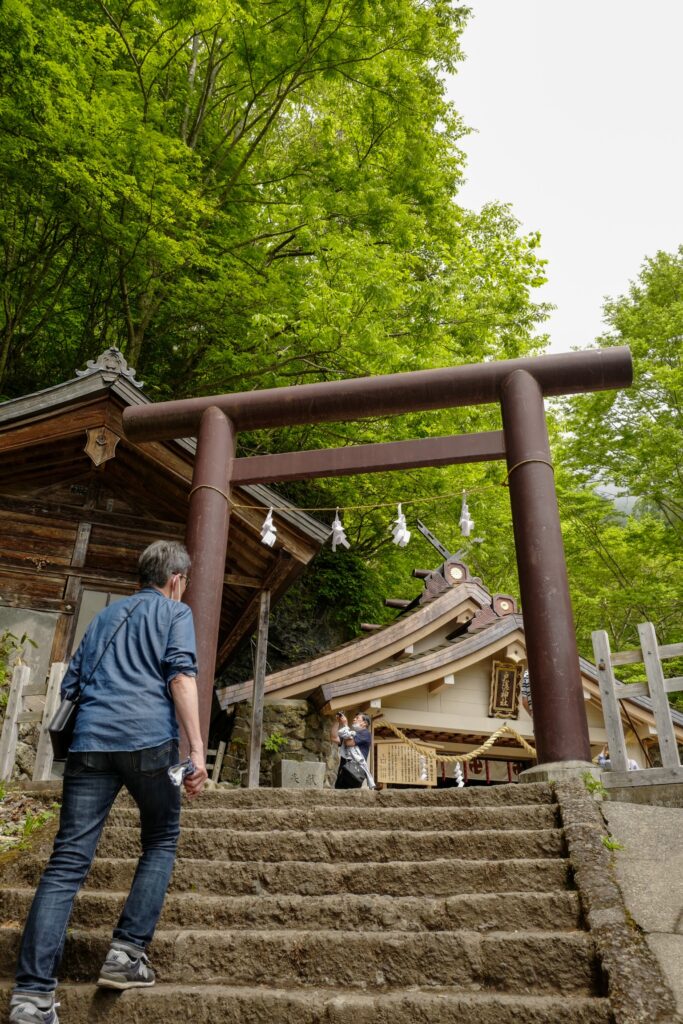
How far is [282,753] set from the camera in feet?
38.5

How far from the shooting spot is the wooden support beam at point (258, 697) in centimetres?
881

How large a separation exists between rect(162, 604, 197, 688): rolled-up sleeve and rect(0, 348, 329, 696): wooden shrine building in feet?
18.6

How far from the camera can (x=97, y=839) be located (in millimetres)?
2975

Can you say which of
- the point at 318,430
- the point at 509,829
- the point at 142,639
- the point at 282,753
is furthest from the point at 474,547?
the point at 142,639

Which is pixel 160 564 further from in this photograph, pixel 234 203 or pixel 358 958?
pixel 234 203

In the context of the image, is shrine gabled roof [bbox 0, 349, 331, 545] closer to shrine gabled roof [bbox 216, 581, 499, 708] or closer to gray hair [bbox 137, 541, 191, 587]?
shrine gabled roof [bbox 216, 581, 499, 708]

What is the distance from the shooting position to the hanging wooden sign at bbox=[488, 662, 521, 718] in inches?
498

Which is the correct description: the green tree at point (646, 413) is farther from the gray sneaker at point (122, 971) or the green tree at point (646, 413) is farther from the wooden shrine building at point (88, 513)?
the gray sneaker at point (122, 971)

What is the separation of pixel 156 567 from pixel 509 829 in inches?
97.8

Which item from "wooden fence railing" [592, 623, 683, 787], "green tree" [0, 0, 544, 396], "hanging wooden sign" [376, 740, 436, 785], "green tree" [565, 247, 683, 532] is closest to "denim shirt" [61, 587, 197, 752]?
"wooden fence railing" [592, 623, 683, 787]

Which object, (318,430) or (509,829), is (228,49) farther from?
(509,829)

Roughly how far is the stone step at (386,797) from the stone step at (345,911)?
3.27ft

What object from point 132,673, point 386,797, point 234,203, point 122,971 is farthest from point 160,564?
point 234,203

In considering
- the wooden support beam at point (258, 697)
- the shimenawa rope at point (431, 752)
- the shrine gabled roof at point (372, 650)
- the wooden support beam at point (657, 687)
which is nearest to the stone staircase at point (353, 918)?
the wooden support beam at point (657, 687)
